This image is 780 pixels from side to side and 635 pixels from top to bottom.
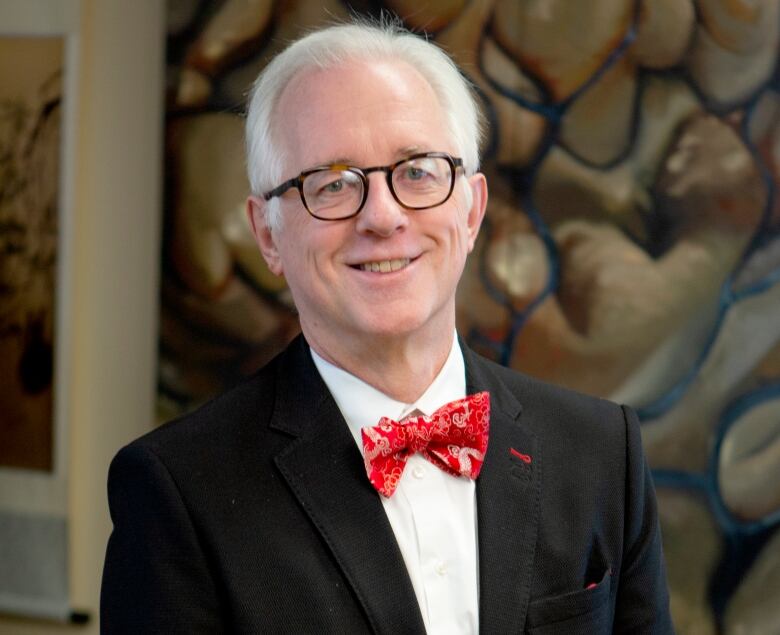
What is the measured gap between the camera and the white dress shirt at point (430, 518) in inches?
55.9

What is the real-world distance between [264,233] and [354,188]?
214 millimetres

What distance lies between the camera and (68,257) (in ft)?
10.9

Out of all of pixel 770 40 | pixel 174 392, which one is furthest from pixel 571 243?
pixel 174 392

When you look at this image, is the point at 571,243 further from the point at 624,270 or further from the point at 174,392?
the point at 174,392

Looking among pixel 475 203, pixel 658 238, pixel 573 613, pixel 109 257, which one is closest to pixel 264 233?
pixel 475 203

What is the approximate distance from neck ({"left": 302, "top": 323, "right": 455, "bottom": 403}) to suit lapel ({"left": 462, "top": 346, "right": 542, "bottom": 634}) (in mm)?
123

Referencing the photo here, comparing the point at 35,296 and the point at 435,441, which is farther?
the point at 35,296

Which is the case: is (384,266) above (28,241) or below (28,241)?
above

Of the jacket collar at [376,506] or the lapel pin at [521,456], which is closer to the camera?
the jacket collar at [376,506]

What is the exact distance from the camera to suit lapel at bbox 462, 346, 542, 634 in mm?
1426

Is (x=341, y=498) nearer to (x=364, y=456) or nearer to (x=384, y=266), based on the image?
(x=364, y=456)

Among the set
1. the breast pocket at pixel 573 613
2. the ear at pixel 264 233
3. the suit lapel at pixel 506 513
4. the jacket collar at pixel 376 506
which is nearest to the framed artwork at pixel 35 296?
the ear at pixel 264 233

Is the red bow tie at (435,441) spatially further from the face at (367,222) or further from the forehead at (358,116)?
the forehead at (358,116)

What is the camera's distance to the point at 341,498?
1425 millimetres
